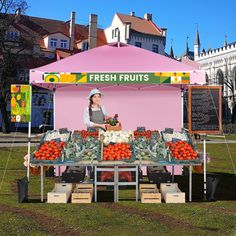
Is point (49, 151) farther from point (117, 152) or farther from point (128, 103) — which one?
point (128, 103)

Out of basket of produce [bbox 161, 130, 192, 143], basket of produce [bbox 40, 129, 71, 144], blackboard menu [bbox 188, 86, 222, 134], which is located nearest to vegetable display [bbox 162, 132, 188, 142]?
basket of produce [bbox 161, 130, 192, 143]

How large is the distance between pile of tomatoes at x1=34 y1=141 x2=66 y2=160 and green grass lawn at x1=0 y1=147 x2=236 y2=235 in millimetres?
987

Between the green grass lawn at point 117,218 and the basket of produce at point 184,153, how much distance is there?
94 cm

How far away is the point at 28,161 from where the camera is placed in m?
8.81

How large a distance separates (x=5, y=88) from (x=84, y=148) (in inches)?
1258

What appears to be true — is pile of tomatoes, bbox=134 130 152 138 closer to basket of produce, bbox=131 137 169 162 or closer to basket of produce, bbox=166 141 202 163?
basket of produce, bbox=131 137 169 162

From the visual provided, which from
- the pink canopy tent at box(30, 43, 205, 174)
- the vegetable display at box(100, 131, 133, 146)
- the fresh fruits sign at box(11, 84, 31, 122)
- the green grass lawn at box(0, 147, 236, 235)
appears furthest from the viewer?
the pink canopy tent at box(30, 43, 205, 174)

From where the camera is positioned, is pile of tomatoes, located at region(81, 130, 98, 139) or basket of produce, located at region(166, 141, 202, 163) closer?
basket of produce, located at region(166, 141, 202, 163)

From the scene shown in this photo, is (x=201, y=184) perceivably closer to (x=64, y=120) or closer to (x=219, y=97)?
(x=219, y=97)

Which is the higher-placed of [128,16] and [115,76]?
[128,16]

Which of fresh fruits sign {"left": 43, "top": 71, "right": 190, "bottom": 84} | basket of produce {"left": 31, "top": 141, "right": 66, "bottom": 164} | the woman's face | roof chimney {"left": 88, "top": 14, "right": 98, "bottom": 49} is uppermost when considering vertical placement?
roof chimney {"left": 88, "top": 14, "right": 98, "bottom": 49}

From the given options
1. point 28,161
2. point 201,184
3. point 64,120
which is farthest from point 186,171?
point 28,161

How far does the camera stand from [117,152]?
8.77 m

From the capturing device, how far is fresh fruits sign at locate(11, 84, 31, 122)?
8938mm
